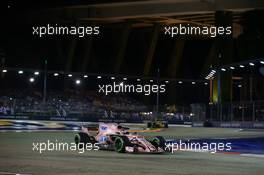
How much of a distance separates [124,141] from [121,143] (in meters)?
0.15

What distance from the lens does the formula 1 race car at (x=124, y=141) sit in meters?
20.1

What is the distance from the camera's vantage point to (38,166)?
1437cm

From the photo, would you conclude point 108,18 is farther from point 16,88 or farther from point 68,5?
point 16,88

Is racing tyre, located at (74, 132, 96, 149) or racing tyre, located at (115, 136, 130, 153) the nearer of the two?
racing tyre, located at (115, 136, 130, 153)

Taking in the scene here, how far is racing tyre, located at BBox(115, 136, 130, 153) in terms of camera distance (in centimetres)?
2012

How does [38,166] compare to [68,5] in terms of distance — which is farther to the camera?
[68,5]

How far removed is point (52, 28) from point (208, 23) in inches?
861

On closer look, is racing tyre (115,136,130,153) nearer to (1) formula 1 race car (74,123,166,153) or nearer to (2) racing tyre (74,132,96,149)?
(1) formula 1 race car (74,123,166,153)

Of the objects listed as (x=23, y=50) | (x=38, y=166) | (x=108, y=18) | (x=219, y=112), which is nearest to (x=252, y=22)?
(x=219, y=112)

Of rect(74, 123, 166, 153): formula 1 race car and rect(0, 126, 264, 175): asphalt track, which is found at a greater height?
rect(74, 123, 166, 153): formula 1 race car

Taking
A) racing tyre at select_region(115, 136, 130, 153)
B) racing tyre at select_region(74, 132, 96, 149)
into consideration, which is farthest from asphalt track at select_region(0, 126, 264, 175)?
racing tyre at select_region(74, 132, 96, 149)

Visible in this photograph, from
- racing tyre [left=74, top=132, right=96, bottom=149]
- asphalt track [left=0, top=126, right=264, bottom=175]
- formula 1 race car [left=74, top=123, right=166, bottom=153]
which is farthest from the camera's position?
racing tyre [left=74, top=132, right=96, bottom=149]

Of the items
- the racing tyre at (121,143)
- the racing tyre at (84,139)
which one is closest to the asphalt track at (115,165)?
the racing tyre at (121,143)

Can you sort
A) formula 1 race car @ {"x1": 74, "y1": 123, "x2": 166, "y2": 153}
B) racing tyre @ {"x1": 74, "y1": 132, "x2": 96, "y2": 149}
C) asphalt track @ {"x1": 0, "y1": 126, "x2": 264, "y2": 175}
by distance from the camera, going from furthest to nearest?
racing tyre @ {"x1": 74, "y1": 132, "x2": 96, "y2": 149}
formula 1 race car @ {"x1": 74, "y1": 123, "x2": 166, "y2": 153}
asphalt track @ {"x1": 0, "y1": 126, "x2": 264, "y2": 175}
